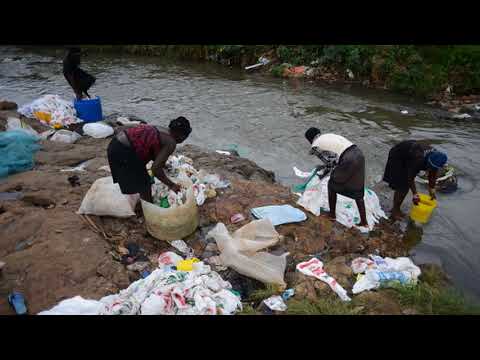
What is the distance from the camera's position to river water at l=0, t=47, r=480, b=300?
4066mm

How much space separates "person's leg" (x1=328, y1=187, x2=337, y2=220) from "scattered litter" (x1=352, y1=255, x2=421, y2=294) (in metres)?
0.70

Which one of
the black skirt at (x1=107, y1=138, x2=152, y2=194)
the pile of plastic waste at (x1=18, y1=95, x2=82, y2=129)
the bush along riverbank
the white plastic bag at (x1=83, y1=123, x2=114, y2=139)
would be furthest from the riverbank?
the bush along riverbank

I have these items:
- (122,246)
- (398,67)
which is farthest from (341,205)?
(398,67)

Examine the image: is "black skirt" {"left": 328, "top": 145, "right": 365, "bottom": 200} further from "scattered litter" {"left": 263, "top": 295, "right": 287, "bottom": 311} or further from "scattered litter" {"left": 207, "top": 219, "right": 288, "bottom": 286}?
"scattered litter" {"left": 263, "top": 295, "right": 287, "bottom": 311}

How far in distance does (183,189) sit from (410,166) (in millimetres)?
2513

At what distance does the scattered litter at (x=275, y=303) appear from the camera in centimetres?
254

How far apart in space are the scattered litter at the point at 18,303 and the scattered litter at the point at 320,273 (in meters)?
2.21

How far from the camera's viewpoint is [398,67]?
→ 9.30 meters

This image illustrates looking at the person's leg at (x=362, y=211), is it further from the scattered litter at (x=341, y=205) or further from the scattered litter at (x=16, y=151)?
the scattered litter at (x=16, y=151)

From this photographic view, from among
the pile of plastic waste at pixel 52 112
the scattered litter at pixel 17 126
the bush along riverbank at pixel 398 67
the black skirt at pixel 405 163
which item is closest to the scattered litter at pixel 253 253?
the black skirt at pixel 405 163

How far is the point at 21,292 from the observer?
252 cm

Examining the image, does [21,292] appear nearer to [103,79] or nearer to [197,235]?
[197,235]

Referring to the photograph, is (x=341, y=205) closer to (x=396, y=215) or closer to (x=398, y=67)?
(x=396, y=215)

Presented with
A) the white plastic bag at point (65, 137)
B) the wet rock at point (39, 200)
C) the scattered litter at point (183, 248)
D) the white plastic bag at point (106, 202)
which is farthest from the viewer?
the white plastic bag at point (65, 137)
